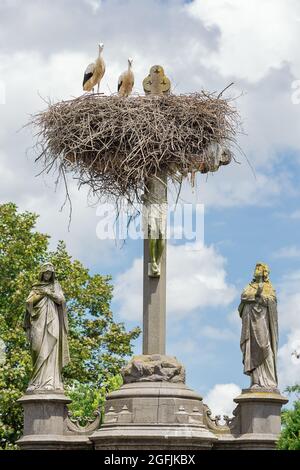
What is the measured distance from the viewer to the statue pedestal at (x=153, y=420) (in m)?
17.5

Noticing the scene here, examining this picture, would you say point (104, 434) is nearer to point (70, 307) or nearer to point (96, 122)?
point (96, 122)

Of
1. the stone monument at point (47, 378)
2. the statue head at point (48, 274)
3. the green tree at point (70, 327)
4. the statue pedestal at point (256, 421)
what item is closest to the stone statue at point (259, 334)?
the statue pedestal at point (256, 421)

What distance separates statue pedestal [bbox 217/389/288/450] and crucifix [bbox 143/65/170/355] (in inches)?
58.5

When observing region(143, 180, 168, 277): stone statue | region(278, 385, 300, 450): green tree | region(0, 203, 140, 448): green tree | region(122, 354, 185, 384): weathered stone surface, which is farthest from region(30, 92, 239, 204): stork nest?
region(0, 203, 140, 448): green tree

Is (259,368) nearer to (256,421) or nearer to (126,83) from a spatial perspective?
(256,421)

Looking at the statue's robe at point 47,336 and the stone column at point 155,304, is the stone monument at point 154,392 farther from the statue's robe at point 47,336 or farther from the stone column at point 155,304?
the statue's robe at point 47,336

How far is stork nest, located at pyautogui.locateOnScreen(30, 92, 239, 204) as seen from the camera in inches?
734

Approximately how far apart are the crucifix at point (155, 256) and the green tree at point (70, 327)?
10043 mm

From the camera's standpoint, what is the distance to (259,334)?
18.8 meters

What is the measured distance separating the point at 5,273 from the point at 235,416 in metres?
12.9

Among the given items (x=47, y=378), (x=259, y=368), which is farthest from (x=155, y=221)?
(x=47, y=378)

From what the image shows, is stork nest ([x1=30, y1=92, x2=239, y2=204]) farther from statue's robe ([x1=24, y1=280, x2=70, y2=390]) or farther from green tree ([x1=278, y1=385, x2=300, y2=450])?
green tree ([x1=278, y1=385, x2=300, y2=450])

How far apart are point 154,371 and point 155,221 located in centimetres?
230
